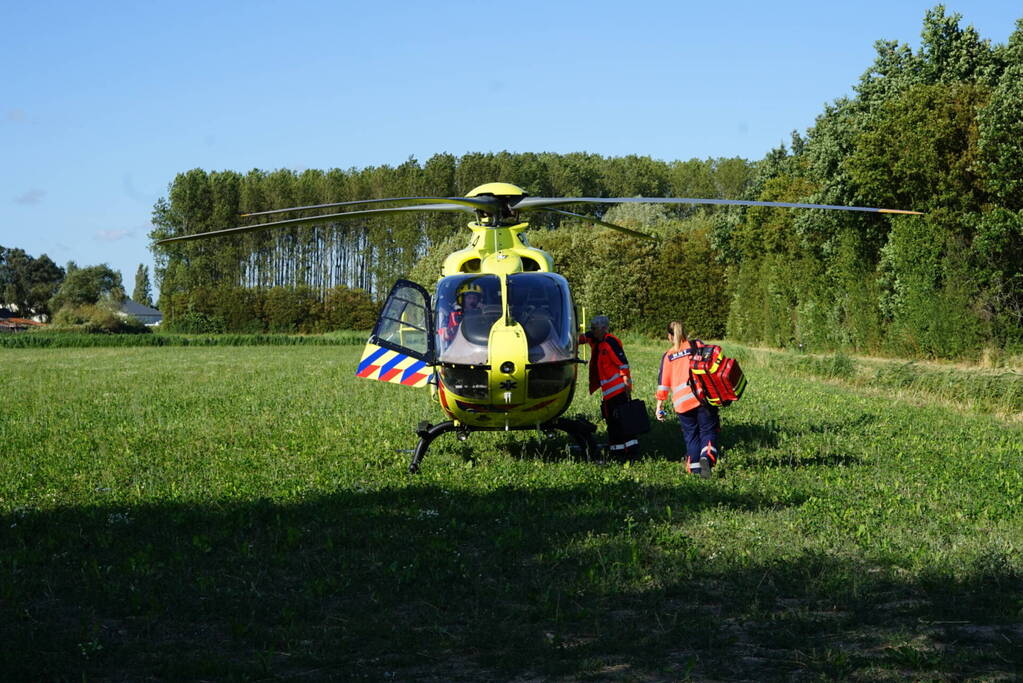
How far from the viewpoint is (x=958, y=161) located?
30328 mm

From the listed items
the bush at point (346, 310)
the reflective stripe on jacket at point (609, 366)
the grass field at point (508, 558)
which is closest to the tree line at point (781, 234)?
the bush at point (346, 310)

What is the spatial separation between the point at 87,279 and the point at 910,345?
11787 cm

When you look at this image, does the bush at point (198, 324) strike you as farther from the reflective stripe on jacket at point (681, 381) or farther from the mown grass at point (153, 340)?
the reflective stripe on jacket at point (681, 381)

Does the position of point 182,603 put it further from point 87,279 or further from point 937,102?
point 87,279

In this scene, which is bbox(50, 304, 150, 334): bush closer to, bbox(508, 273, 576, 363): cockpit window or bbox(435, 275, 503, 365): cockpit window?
bbox(435, 275, 503, 365): cockpit window

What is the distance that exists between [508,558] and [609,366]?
207 inches

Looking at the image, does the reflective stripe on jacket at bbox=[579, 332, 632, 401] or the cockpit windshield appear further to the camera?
the reflective stripe on jacket at bbox=[579, 332, 632, 401]

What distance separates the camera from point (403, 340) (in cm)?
1258

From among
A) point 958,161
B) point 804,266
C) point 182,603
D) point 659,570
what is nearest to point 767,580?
point 659,570

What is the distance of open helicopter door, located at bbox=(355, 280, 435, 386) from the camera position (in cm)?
1239

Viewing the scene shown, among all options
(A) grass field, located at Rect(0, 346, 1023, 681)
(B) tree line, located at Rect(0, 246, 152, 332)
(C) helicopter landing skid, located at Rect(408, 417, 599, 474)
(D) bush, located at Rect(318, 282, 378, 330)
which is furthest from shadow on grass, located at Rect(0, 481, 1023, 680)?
(B) tree line, located at Rect(0, 246, 152, 332)

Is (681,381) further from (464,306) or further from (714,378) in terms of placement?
(464,306)

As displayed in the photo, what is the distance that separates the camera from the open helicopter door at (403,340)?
1239 cm

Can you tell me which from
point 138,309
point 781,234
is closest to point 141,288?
point 138,309
